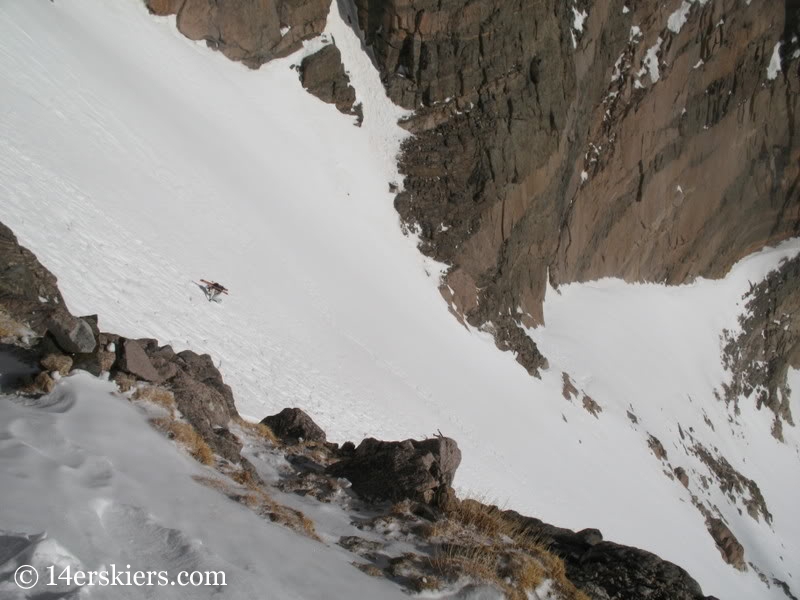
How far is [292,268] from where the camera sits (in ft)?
63.3

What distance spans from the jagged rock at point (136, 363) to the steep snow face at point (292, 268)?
454 cm

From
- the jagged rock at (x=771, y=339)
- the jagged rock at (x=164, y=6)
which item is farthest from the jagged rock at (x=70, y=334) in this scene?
the jagged rock at (x=771, y=339)

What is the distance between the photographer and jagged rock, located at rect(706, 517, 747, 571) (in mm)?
27453

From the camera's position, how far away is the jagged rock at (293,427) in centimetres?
858

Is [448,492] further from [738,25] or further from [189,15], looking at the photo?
[738,25]

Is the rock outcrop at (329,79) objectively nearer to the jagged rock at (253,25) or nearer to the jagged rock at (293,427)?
the jagged rock at (253,25)

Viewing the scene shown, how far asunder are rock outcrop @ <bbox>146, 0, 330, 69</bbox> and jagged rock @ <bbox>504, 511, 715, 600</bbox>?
23523 millimetres

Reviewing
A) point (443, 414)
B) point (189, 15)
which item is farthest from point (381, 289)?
point (189, 15)

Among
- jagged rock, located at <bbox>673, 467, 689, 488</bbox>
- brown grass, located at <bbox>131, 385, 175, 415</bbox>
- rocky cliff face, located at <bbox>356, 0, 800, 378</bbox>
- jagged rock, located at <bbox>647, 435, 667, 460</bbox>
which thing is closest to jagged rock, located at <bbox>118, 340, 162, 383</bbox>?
brown grass, located at <bbox>131, 385, 175, 415</bbox>

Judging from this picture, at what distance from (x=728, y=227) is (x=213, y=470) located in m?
50.1

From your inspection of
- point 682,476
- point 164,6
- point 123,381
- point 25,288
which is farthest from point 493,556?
point 682,476

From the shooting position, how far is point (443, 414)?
19781 millimetres

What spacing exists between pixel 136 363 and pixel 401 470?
2.92 m

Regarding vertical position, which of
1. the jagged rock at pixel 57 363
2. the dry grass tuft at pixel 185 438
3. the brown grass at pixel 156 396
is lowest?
the jagged rock at pixel 57 363
